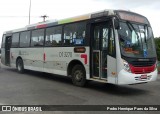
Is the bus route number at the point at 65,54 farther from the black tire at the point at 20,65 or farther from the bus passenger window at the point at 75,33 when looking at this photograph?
the black tire at the point at 20,65

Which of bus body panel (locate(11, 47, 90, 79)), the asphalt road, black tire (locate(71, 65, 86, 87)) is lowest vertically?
the asphalt road

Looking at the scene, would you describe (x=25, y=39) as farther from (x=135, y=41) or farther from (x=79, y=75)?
(x=135, y=41)

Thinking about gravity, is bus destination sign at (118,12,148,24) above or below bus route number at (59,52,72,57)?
above

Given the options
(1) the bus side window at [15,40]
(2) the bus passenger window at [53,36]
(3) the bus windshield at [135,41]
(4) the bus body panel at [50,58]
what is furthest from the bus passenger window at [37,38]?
(3) the bus windshield at [135,41]

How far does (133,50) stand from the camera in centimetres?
1018

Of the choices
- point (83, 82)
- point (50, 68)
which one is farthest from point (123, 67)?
point (50, 68)

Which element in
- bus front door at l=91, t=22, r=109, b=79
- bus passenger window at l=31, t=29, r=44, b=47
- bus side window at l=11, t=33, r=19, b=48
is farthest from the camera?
bus side window at l=11, t=33, r=19, b=48

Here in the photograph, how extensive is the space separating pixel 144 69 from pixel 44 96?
12.5ft

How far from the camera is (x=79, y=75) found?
12000 mm

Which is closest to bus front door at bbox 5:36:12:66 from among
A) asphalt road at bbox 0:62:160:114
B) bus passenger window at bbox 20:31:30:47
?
bus passenger window at bbox 20:31:30:47

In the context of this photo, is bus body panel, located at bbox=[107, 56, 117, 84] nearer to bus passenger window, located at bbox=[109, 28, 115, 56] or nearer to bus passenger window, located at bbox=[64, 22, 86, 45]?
bus passenger window, located at bbox=[109, 28, 115, 56]

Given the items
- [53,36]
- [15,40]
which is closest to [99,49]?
[53,36]

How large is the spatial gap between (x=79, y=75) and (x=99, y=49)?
1789mm

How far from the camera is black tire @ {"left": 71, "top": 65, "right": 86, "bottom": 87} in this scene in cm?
1176
